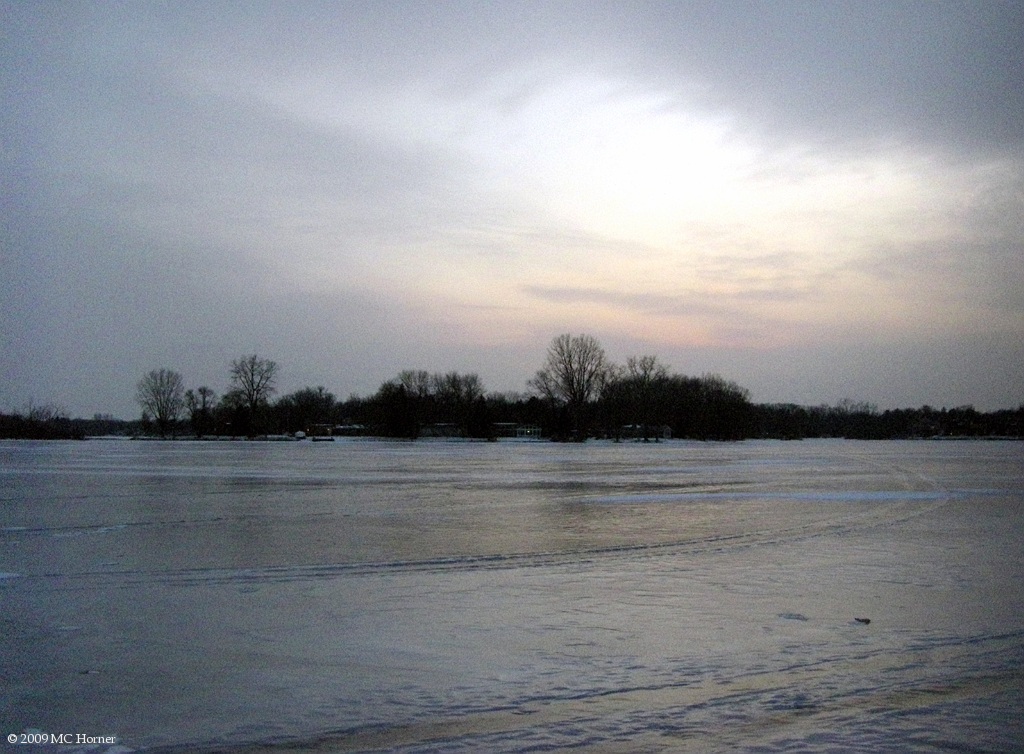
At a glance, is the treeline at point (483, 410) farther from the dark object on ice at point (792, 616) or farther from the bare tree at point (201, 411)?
the dark object on ice at point (792, 616)

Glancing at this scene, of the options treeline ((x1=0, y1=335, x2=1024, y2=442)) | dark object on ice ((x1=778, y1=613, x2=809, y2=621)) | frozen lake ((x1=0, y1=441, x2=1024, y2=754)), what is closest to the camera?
frozen lake ((x1=0, y1=441, x2=1024, y2=754))

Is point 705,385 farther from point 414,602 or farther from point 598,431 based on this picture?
point 414,602

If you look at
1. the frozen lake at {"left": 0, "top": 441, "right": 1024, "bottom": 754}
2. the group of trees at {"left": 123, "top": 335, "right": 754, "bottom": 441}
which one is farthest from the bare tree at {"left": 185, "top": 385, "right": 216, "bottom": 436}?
the frozen lake at {"left": 0, "top": 441, "right": 1024, "bottom": 754}

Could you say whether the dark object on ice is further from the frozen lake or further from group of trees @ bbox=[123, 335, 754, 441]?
group of trees @ bbox=[123, 335, 754, 441]

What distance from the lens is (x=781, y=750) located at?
5094 millimetres

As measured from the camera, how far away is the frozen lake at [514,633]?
5.55m

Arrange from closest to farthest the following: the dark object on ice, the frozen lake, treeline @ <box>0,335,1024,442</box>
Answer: the frozen lake < the dark object on ice < treeline @ <box>0,335,1024,442</box>

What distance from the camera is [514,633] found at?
8016 millimetres

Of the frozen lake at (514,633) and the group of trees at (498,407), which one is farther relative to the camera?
the group of trees at (498,407)

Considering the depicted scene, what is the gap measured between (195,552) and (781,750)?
404 inches

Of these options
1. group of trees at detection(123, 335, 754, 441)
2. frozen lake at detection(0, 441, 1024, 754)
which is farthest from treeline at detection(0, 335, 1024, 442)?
frozen lake at detection(0, 441, 1024, 754)

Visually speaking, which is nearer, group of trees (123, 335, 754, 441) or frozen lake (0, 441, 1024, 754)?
frozen lake (0, 441, 1024, 754)

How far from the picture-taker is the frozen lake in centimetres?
555

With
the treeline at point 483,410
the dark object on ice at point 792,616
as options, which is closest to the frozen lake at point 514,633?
the dark object on ice at point 792,616
